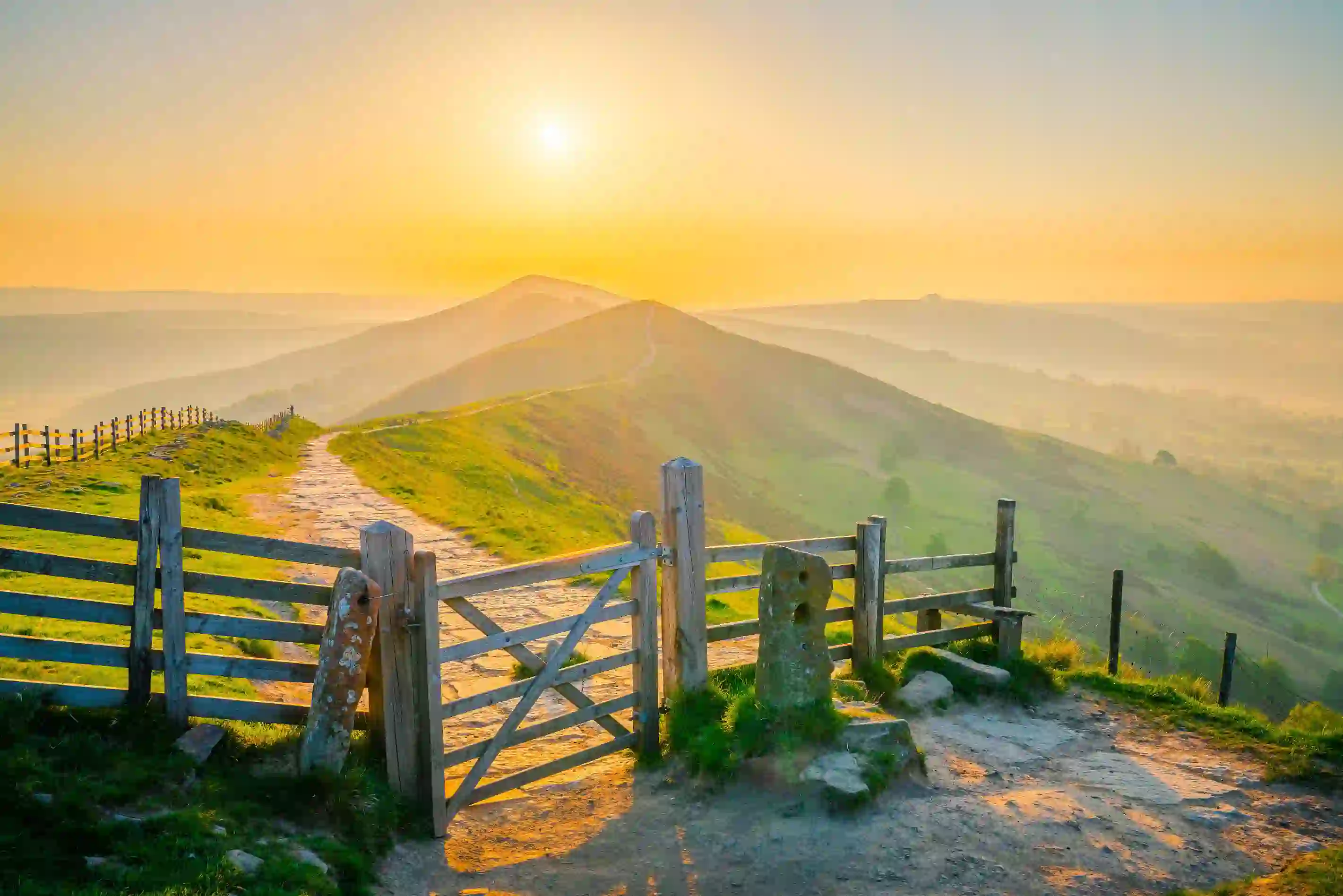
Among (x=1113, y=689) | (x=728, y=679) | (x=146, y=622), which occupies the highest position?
(x=146, y=622)

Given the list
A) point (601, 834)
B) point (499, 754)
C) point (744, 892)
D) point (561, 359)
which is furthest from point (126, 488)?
point (561, 359)

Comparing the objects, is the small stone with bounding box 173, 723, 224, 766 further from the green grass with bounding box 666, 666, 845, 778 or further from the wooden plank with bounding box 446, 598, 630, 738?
the green grass with bounding box 666, 666, 845, 778

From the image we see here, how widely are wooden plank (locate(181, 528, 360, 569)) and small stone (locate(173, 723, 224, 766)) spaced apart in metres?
1.37

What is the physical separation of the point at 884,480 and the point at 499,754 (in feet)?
311

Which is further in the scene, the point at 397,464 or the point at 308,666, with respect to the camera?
the point at 397,464

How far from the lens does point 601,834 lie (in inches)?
299

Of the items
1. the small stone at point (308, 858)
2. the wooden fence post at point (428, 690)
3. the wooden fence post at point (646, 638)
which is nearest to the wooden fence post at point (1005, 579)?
the wooden fence post at point (646, 638)

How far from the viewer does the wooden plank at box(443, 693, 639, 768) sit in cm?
756

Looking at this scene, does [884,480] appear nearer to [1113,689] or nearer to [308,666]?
[1113,689]

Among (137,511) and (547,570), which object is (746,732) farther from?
(137,511)

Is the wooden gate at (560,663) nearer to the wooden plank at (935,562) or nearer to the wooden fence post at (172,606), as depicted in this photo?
the wooden fence post at (172,606)

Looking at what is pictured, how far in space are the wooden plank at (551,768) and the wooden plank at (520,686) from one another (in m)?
0.71

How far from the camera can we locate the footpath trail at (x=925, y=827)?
22.5 ft

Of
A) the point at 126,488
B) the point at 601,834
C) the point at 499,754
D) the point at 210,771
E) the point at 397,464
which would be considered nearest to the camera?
the point at 210,771
